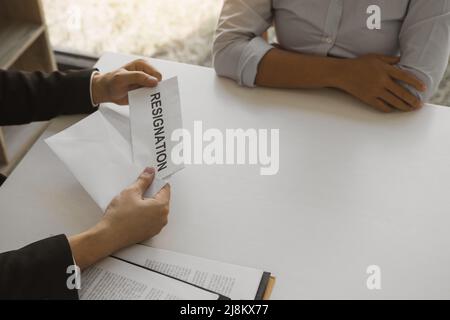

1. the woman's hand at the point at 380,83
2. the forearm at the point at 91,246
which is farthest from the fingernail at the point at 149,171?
the woman's hand at the point at 380,83

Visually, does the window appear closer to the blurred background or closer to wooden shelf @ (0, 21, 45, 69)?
the blurred background

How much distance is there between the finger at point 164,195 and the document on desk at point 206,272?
3.3 inches

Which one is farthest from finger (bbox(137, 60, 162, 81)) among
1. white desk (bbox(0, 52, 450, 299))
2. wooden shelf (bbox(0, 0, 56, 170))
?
wooden shelf (bbox(0, 0, 56, 170))

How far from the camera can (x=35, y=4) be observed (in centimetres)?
182

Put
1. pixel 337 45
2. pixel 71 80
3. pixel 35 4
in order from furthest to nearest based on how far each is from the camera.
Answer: pixel 35 4
pixel 337 45
pixel 71 80

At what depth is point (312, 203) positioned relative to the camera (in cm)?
90

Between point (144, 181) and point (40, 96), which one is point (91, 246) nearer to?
point (144, 181)

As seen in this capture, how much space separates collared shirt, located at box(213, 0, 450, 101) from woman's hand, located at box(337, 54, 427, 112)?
0.08 feet

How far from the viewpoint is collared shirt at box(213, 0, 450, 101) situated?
1.07 m

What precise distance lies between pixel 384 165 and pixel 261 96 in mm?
313

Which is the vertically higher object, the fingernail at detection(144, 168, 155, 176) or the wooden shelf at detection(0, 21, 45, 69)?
the fingernail at detection(144, 168, 155, 176)

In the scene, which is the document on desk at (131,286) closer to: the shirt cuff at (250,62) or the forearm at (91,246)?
the forearm at (91,246)
